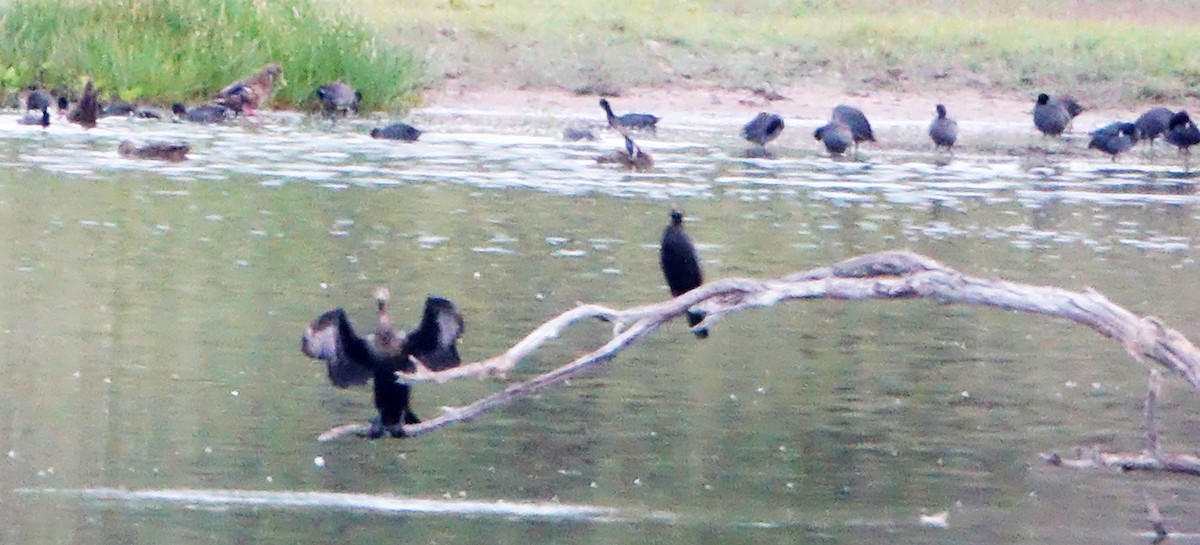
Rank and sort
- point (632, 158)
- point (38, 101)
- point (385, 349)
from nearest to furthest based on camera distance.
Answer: point (385, 349) → point (632, 158) → point (38, 101)

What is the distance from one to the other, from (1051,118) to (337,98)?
21.6ft

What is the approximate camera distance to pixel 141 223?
12461 millimetres

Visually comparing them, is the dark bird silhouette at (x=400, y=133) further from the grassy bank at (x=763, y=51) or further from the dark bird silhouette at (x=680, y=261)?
the dark bird silhouette at (x=680, y=261)

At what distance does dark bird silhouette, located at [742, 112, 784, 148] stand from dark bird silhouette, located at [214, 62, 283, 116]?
4.49 metres

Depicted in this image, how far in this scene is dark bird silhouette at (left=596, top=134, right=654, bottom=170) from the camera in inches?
655

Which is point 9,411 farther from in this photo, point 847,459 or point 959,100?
point 959,100

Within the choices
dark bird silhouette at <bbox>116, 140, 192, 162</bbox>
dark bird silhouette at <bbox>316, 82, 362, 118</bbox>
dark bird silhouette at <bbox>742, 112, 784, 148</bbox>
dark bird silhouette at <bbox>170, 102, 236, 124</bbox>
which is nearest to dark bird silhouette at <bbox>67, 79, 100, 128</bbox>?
dark bird silhouette at <bbox>170, 102, 236, 124</bbox>

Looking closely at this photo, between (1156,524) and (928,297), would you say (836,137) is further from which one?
(928,297)

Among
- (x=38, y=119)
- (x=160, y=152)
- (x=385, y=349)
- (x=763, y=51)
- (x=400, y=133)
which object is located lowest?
(x=38, y=119)

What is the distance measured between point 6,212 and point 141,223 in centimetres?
80

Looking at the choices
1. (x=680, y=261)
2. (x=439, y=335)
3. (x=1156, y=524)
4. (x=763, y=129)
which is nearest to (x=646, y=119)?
(x=763, y=129)

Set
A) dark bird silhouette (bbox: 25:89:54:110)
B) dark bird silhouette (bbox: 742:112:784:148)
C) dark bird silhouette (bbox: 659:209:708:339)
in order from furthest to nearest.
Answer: dark bird silhouette (bbox: 25:89:54:110) < dark bird silhouette (bbox: 742:112:784:148) < dark bird silhouette (bbox: 659:209:708:339)

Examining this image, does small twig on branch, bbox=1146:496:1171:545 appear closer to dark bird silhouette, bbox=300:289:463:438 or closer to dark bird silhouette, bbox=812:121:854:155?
Answer: dark bird silhouette, bbox=300:289:463:438

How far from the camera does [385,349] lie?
20.8ft
